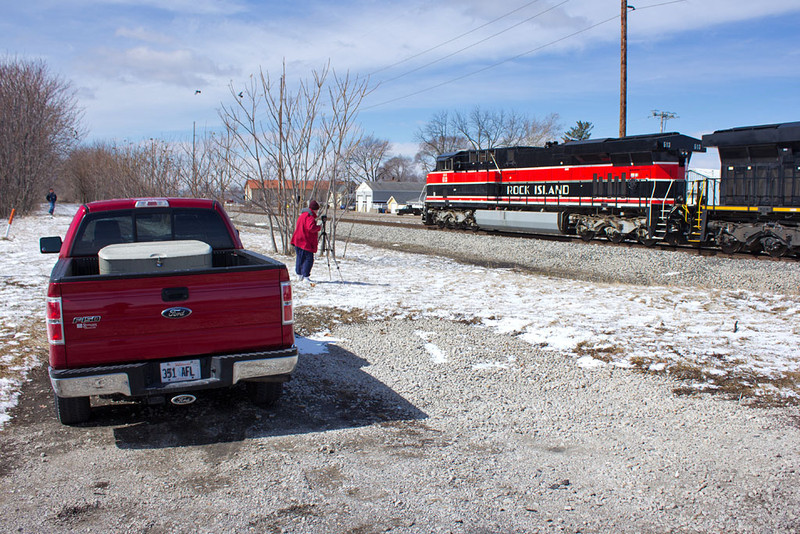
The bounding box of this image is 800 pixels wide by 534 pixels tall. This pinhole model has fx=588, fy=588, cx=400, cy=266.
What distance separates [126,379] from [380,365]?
308 centimetres

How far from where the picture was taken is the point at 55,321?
13.4 ft

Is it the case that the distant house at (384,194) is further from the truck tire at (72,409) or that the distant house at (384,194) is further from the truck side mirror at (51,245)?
the truck tire at (72,409)

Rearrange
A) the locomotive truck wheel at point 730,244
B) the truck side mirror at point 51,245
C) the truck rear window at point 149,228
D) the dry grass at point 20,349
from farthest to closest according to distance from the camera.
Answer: the locomotive truck wheel at point 730,244 → the dry grass at point 20,349 → the truck side mirror at point 51,245 → the truck rear window at point 149,228

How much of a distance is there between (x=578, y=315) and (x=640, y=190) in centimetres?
1245

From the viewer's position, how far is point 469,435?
4816 millimetres

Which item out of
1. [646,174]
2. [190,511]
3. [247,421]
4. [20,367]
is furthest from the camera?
[646,174]

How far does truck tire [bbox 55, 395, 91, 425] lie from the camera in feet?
15.5

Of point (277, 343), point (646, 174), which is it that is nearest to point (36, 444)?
point (277, 343)

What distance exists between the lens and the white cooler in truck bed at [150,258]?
5.19m

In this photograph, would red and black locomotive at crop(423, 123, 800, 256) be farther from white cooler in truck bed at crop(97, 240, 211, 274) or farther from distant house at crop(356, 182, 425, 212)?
distant house at crop(356, 182, 425, 212)

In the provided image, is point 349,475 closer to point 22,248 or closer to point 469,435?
point 469,435

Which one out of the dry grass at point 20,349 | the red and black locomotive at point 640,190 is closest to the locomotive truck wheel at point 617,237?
the red and black locomotive at point 640,190

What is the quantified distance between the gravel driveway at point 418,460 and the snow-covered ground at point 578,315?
2.02 ft

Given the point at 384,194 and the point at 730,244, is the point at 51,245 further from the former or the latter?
the point at 384,194
